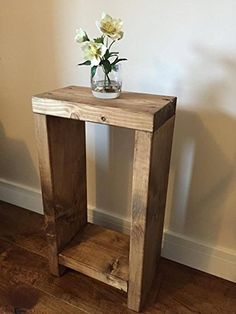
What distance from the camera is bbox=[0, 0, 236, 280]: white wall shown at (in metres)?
1.01

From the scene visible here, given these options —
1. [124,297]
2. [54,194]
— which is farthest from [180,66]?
[124,297]

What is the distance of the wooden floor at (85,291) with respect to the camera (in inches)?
44.4

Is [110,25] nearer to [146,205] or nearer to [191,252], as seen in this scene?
[146,205]

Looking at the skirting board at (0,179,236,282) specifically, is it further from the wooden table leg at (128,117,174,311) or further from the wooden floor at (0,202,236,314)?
the wooden table leg at (128,117,174,311)

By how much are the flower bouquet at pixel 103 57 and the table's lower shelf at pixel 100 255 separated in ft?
2.22

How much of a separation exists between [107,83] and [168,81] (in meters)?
0.29

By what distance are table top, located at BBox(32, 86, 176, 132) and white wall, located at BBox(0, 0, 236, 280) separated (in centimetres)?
18

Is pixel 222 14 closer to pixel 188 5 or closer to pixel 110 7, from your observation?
pixel 188 5

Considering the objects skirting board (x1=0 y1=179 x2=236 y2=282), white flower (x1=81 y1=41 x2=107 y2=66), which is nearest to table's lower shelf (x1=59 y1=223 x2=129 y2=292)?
skirting board (x1=0 y1=179 x2=236 y2=282)

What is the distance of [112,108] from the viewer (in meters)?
0.84

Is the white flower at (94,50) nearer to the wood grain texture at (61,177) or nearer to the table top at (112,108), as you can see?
the table top at (112,108)

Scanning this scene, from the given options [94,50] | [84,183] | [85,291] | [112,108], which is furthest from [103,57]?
[85,291]

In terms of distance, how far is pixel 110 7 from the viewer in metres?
1.11

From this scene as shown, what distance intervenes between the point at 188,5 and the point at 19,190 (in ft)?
4.45
